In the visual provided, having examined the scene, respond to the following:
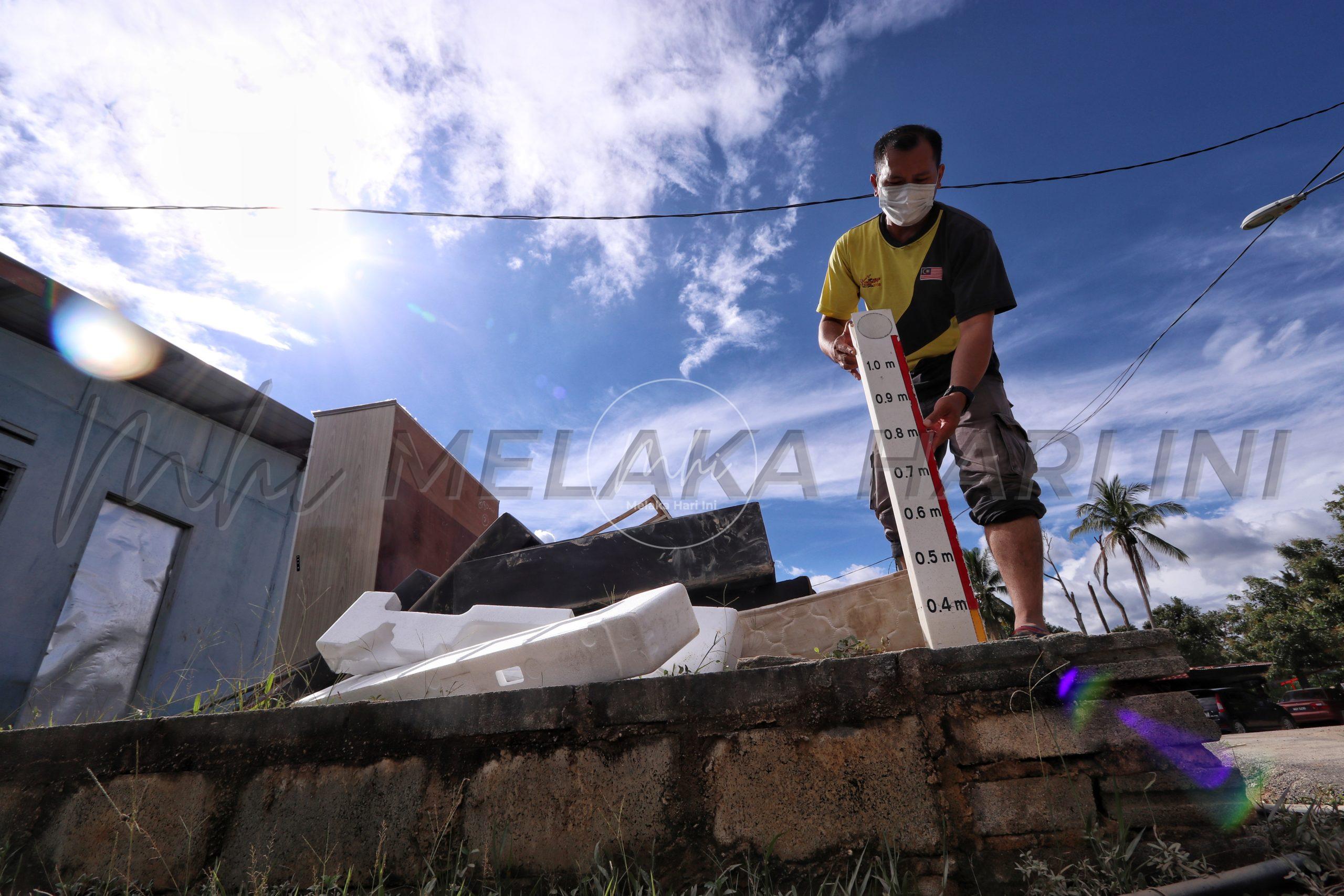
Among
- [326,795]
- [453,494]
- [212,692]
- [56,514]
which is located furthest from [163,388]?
[326,795]

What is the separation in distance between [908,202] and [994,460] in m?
1.17

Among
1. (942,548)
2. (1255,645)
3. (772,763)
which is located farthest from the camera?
(1255,645)

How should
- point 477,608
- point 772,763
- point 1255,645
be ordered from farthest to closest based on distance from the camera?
point 1255,645 → point 477,608 → point 772,763

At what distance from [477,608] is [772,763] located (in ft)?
5.55

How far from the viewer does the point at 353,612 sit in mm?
3020

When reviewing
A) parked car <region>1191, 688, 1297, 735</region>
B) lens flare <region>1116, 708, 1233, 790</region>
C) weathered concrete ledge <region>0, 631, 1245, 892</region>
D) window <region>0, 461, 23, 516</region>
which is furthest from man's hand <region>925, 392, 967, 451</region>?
parked car <region>1191, 688, 1297, 735</region>

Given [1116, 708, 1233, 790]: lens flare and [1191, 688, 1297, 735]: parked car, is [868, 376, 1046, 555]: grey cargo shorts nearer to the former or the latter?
[1116, 708, 1233, 790]: lens flare

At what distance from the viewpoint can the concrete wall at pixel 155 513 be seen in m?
6.32

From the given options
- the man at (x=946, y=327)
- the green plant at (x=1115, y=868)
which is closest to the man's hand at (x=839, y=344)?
the man at (x=946, y=327)

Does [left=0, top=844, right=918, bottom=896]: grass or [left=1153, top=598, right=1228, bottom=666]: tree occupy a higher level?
[left=1153, top=598, right=1228, bottom=666]: tree

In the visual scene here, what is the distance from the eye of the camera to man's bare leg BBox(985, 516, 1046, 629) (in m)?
2.06

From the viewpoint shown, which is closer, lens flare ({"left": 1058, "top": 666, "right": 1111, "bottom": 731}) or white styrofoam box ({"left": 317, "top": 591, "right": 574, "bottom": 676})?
lens flare ({"left": 1058, "top": 666, "right": 1111, "bottom": 731})

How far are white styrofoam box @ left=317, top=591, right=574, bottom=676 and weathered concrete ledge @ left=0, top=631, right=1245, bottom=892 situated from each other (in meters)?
0.82

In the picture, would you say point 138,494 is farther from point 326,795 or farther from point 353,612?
point 326,795
